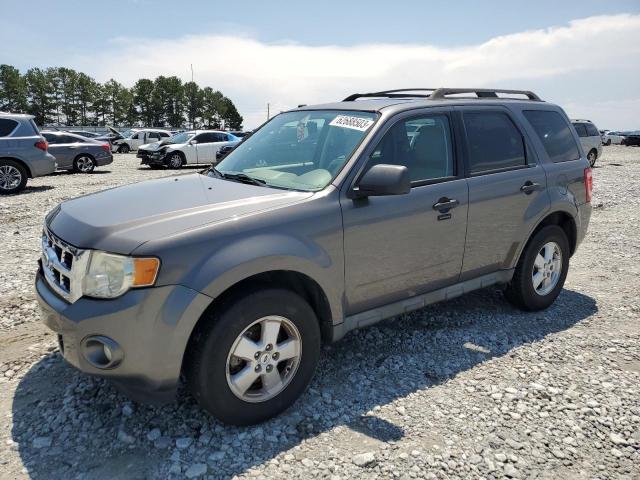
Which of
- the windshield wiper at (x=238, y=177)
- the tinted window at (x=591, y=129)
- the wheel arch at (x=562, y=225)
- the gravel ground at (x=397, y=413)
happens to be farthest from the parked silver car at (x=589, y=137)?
the windshield wiper at (x=238, y=177)

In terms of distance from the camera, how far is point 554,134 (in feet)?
15.1

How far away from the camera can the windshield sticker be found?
341 centimetres

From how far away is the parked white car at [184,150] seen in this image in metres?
18.9

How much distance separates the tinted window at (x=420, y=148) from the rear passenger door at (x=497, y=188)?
0.20 metres

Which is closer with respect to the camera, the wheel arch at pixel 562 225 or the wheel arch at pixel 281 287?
the wheel arch at pixel 281 287

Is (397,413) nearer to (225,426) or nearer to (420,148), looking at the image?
(225,426)

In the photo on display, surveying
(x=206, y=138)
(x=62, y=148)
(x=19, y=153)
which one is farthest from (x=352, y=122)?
(x=206, y=138)

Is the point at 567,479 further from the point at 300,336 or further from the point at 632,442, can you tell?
the point at 300,336

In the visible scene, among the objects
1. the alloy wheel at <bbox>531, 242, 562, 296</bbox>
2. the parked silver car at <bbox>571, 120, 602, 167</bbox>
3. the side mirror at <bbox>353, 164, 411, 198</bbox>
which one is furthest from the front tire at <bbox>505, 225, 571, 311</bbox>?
the parked silver car at <bbox>571, 120, 602, 167</bbox>

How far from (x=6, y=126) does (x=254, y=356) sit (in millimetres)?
11307

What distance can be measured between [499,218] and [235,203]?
7.26 feet

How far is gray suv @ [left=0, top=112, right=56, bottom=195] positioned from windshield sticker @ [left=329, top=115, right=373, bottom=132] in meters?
10.3

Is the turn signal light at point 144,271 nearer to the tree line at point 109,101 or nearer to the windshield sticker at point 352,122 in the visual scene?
the windshield sticker at point 352,122

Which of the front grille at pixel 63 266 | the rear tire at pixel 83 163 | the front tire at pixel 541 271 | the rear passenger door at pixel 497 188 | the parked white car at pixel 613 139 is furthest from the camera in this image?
the parked white car at pixel 613 139
